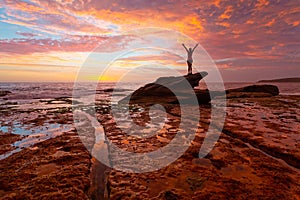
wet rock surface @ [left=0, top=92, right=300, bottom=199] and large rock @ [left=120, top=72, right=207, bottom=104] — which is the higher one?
large rock @ [left=120, top=72, right=207, bottom=104]

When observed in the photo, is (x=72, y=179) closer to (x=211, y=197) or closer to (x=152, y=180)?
(x=152, y=180)

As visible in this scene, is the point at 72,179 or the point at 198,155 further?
the point at 198,155

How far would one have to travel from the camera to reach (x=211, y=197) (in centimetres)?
452

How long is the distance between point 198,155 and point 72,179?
4567mm

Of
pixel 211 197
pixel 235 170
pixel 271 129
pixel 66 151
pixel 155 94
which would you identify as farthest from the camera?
pixel 155 94

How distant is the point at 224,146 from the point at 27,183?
737 cm

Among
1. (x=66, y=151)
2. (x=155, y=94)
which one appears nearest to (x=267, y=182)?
(x=66, y=151)

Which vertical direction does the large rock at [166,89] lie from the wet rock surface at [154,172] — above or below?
above

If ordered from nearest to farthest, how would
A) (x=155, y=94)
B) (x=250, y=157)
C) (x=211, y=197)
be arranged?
(x=211, y=197) < (x=250, y=157) < (x=155, y=94)

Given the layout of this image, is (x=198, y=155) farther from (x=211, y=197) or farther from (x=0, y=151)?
(x=0, y=151)

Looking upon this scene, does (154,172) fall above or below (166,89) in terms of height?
below

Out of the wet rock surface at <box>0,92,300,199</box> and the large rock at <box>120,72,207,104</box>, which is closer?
the wet rock surface at <box>0,92,300,199</box>

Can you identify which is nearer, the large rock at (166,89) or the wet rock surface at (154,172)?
the wet rock surface at (154,172)

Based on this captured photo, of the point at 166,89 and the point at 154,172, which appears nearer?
the point at 154,172
